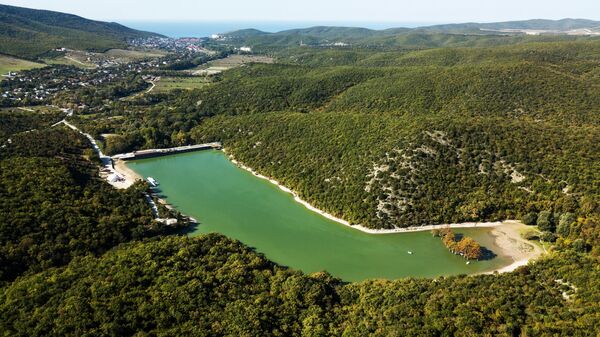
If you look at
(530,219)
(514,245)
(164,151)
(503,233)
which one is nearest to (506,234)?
(503,233)

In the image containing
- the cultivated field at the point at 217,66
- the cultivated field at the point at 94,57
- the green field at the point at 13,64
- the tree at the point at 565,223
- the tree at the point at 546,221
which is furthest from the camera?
the cultivated field at the point at 94,57

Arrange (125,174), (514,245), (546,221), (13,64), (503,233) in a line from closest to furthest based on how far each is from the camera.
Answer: (514,245)
(546,221)
(503,233)
(125,174)
(13,64)

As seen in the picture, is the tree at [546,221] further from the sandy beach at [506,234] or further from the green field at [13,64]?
the green field at [13,64]

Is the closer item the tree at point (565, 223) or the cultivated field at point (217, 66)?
the tree at point (565, 223)

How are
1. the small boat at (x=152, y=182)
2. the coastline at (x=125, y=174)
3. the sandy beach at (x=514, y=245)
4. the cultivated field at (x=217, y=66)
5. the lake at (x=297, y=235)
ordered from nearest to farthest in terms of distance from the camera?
the sandy beach at (x=514, y=245), the lake at (x=297, y=235), the coastline at (x=125, y=174), the small boat at (x=152, y=182), the cultivated field at (x=217, y=66)

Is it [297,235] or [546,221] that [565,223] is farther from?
[297,235]

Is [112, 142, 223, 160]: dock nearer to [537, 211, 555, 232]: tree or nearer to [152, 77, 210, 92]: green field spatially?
[152, 77, 210, 92]: green field

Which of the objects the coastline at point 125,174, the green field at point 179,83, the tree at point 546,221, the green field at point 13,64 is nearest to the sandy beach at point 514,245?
the tree at point 546,221

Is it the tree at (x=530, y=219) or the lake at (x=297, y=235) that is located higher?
the tree at (x=530, y=219)
